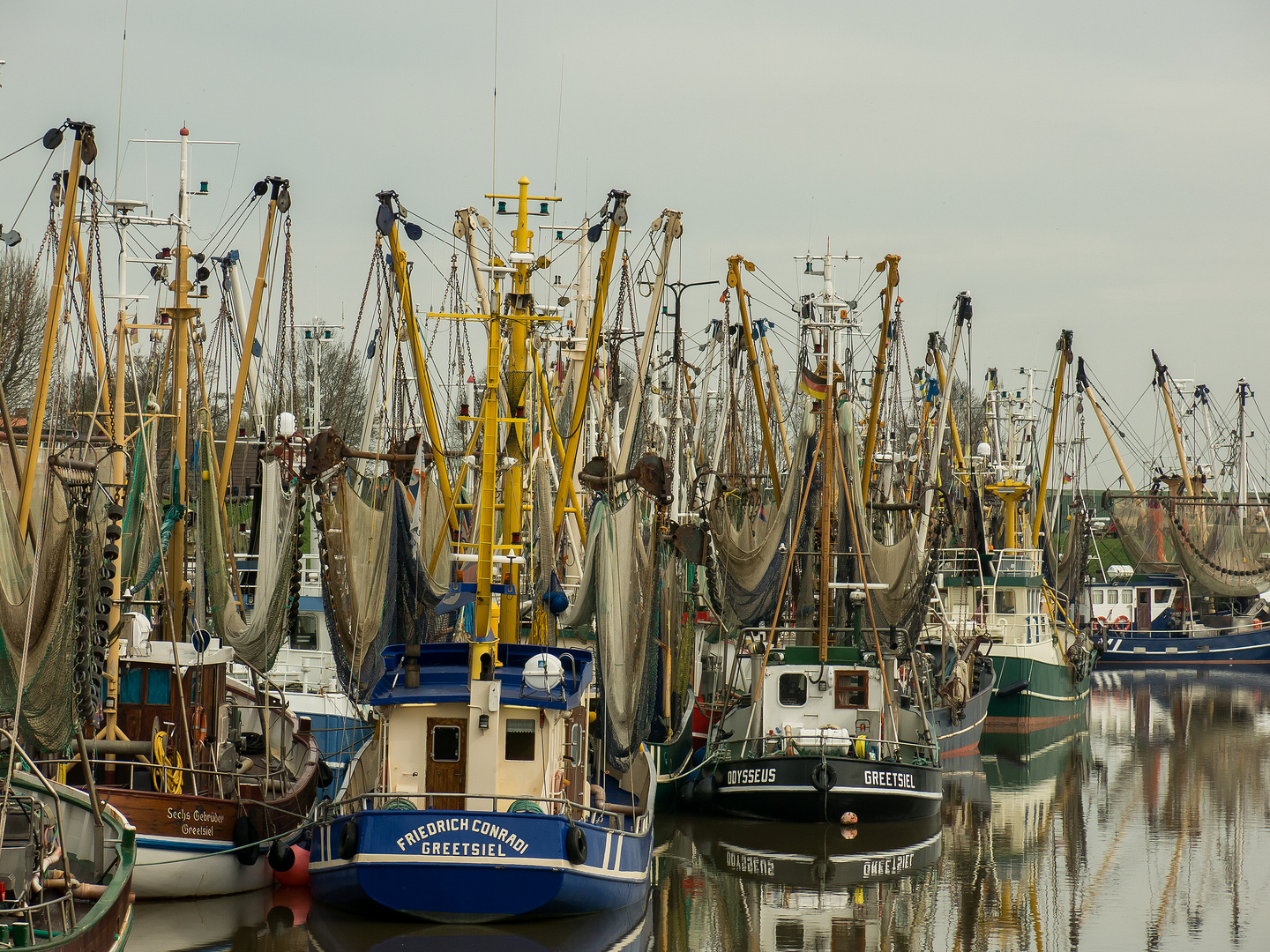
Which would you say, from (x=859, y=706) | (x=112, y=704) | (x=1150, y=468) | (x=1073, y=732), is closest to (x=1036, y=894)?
(x=859, y=706)

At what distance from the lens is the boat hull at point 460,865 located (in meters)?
16.5

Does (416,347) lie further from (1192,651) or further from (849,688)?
(1192,651)

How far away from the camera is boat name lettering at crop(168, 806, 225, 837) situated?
17.8 meters

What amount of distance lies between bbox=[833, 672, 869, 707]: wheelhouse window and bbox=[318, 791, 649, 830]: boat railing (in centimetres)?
747

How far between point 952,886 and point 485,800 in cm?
805

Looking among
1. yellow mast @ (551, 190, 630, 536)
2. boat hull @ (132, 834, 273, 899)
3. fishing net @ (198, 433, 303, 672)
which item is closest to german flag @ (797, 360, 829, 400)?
yellow mast @ (551, 190, 630, 536)

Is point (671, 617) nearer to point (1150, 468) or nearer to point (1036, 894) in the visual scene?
point (1036, 894)

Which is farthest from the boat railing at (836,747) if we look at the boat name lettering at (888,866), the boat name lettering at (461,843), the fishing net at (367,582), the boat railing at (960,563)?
the boat railing at (960,563)

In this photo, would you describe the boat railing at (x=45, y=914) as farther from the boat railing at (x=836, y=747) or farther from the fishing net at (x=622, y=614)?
the boat railing at (x=836, y=747)

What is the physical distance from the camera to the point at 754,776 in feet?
77.9

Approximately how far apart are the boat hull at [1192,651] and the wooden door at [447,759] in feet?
146

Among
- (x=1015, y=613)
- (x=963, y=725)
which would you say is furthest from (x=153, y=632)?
(x=1015, y=613)

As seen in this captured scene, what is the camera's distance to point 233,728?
74.9 feet

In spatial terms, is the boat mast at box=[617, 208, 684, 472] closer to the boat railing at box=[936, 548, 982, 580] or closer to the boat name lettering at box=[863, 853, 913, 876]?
the boat name lettering at box=[863, 853, 913, 876]
